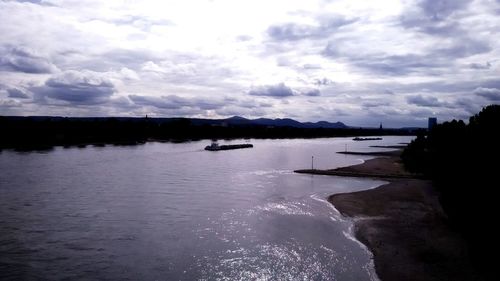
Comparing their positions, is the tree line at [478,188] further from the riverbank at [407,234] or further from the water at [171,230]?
the water at [171,230]

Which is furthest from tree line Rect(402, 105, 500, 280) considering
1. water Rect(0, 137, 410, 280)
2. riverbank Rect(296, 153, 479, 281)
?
water Rect(0, 137, 410, 280)

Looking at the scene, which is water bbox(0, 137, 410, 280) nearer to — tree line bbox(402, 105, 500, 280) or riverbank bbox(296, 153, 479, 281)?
riverbank bbox(296, 153, 479, 281)

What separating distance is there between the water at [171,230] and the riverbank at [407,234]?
5.24 feet

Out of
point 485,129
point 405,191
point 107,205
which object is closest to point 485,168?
point 485,129

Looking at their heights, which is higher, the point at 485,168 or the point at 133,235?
the point at 485,168

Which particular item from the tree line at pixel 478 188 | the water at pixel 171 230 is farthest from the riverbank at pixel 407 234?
the water at pixel 171 230

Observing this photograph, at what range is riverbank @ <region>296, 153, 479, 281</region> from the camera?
2508cm

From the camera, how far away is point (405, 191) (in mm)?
55844

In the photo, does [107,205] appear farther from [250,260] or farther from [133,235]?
[250,260]

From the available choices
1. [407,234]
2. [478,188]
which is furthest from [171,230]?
[478,188]

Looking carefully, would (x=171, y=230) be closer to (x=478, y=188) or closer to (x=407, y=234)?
(x=407, y=234)

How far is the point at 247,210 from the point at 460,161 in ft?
66.5

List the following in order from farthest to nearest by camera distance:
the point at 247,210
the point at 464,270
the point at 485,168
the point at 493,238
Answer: the point at 247,210
the point at 485,168
the point at 493,238
the point at 464,270

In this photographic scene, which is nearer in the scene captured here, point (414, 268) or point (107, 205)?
point (414, 268)
